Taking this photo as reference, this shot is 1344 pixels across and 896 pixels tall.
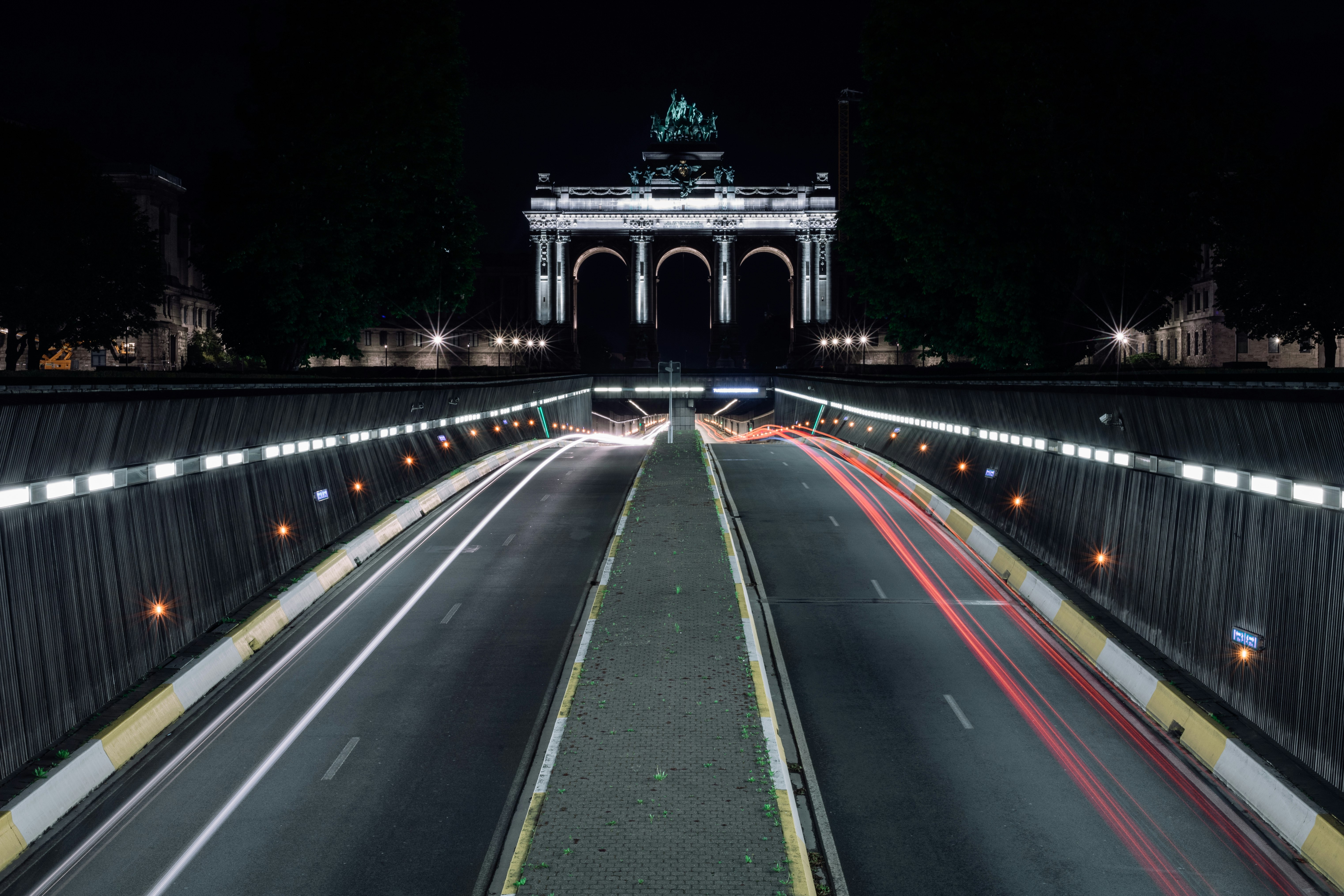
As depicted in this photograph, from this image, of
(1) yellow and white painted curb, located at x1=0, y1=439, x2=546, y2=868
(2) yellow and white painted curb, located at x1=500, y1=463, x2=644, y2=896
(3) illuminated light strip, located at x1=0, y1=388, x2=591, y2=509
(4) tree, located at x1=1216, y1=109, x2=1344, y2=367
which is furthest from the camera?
(4) tree, located at x1=1216, y1=109, x2=1344, y2=367

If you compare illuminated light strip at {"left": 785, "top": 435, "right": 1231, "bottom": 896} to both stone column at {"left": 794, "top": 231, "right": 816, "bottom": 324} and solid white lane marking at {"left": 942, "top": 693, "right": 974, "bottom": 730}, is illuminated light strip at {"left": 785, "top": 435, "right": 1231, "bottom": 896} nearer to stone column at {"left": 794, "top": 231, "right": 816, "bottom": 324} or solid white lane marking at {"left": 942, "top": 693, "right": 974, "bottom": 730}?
solid white lane marking at {"left": 942, "top": 693, "right": 974, "bottom": 730}

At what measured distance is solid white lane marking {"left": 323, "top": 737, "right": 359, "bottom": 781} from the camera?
10891 millimetres

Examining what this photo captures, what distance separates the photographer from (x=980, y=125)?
3597cm

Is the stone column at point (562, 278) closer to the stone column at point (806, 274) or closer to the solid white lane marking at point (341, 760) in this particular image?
the stone column at point (806, 274)

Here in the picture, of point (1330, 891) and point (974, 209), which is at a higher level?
point (974, 209)

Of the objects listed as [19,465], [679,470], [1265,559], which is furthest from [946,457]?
[19,465]

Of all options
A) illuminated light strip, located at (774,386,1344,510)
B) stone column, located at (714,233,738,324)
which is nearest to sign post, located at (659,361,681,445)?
stone column, located at (714,233,738,324)

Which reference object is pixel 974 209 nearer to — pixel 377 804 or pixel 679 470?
pixel 679 470

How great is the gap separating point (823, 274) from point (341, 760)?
133585 mm

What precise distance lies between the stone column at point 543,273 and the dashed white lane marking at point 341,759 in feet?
425

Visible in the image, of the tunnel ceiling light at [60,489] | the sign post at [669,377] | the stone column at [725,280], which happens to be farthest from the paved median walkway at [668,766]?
the stone column at [725,280]

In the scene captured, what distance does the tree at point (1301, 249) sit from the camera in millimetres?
43312

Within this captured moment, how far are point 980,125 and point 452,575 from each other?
26200mm

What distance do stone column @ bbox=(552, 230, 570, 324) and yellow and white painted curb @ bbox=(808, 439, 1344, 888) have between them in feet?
401
